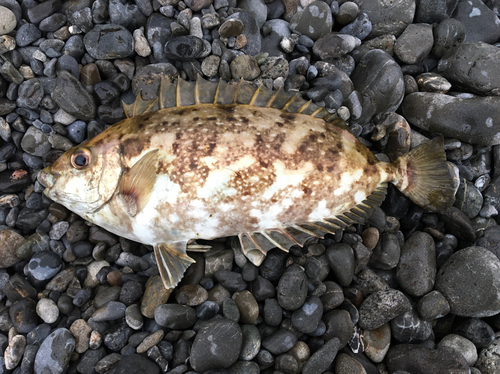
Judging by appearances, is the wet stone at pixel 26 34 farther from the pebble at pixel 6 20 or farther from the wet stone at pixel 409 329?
the wet stone at pixel 409 329

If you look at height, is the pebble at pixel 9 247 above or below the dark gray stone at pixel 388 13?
below

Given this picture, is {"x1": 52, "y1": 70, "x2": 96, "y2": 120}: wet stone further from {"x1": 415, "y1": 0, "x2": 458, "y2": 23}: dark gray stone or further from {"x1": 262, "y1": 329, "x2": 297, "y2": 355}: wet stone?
{"x1": 415, "y1": 0, "x2": 458, "y2": 23}: dark gray stone

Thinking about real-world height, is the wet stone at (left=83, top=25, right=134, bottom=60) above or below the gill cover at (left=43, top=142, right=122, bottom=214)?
above

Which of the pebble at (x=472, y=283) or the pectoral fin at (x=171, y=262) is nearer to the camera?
the pectoral fin at (x=171, y=262)

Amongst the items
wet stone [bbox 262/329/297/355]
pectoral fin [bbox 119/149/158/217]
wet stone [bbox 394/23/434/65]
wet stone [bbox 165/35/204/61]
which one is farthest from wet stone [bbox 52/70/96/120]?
wet stone [bbox 394/23/434/65]

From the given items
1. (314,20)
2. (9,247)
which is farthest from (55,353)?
(314,20)

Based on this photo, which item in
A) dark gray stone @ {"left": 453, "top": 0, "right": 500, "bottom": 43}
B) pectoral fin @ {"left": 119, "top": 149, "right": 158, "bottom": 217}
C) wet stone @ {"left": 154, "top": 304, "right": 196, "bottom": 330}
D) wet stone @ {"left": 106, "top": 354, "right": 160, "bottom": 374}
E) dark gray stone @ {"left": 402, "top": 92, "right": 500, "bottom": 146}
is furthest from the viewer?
dark gray stone @ {"left": 453, "top": 0, "right": 500, "bottom": 43}

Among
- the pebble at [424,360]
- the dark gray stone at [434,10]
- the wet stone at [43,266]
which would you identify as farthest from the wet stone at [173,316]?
the dark gray stone at [434,10]

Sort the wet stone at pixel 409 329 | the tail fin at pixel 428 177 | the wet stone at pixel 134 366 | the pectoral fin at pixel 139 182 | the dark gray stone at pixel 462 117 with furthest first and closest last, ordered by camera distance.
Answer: the dark gray stone at pixel 462 117 → the tail fin at pixel 428 177 → the wet stone at pixel 409 329 → the pectoral fin at pixel 139 182 → the wet stone at pixel 134 366
